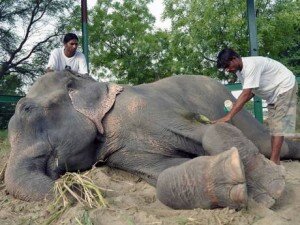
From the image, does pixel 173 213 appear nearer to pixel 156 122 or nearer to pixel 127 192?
pixel 127 192

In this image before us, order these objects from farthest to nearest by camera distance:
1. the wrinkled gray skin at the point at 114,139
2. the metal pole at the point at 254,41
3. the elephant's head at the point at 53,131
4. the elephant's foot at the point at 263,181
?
the metal pole at the point at 254,41 < the elephant's head at the point at 53,131 < the wrinkled gray skin at the point at 114,139 < the elephant's foot at the point at 263,181

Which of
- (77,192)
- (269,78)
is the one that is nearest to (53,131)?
(77,192)

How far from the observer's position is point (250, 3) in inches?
356

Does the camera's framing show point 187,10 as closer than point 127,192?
No

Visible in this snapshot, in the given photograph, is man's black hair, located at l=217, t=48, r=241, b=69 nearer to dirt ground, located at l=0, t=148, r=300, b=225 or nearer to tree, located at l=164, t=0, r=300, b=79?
dirt ground, located at l=0, t=148, r=300, b=225

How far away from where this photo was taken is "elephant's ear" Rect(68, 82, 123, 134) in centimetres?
371

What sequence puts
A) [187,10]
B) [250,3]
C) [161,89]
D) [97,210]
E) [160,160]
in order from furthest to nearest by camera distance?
[187,10], [250,3], [161,89], [160,160], [97,210]

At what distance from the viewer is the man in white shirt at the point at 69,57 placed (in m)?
5.48

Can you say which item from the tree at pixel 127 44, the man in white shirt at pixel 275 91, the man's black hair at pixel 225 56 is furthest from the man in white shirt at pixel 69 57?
the tree at pixel 127 44

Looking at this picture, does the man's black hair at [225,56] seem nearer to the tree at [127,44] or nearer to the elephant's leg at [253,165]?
the elephant's leg at [253,165]

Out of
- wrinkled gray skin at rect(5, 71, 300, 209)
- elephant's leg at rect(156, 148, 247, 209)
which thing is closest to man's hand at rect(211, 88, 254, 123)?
wrinkled gray skin at rect(5, 71, 300, 209)

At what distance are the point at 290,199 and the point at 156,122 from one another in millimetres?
1126

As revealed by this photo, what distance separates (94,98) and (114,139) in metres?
0.37

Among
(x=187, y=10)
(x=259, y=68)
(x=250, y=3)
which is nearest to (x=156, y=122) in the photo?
(x=259, y=68)
